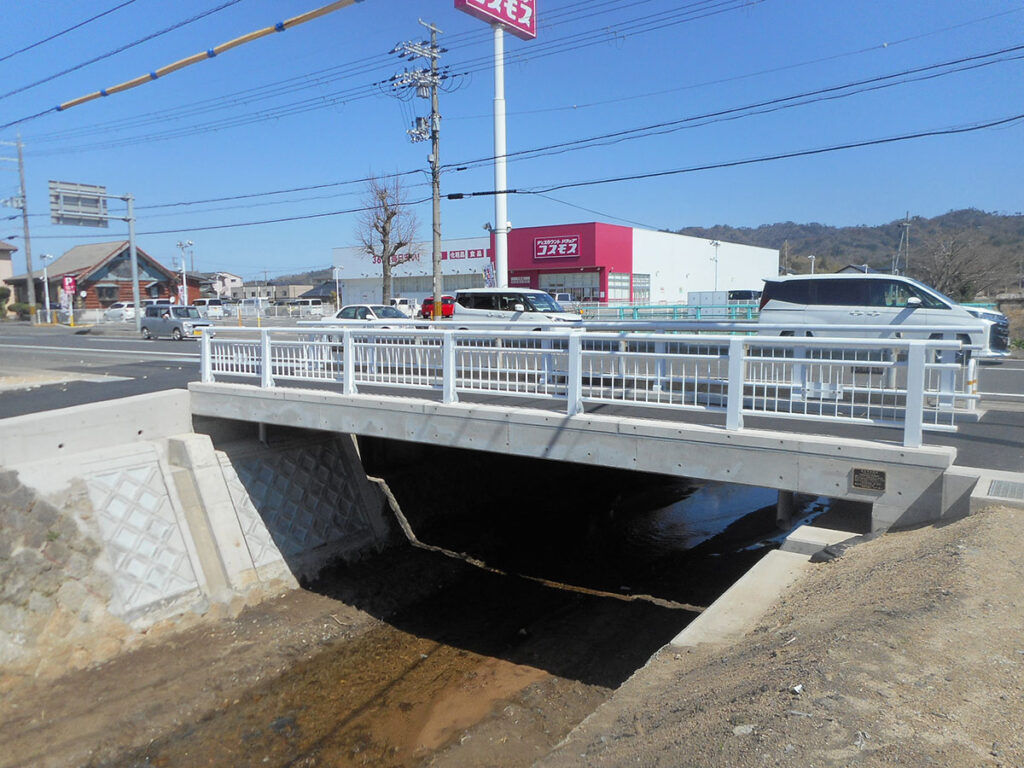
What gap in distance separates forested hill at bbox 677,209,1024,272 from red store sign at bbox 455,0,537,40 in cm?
6559

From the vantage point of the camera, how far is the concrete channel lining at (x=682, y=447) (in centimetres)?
598

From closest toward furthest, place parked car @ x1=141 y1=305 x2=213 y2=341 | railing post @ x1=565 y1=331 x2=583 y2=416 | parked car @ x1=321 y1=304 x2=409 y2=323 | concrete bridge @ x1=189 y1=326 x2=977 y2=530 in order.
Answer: concrete bridge @ x1=189 y1=326 x2=977 y2=530 → railing post @ x1=565 y1=331 x2=583 y2=416 → parked car @ x1=321 y1=304 x2=409 y2=323 → parked car @ x1=141 y1=305 x2=213 y2=341

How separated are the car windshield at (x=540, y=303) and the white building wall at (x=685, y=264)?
27562mm

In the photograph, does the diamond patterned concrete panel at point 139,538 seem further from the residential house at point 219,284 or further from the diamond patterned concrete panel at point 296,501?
the residential house at point 219,284

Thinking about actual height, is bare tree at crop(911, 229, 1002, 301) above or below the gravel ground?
above

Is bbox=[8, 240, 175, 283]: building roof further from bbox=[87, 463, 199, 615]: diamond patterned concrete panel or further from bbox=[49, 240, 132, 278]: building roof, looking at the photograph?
bbox=[87, 463, 199, 615]: diamond patterned concrete panel

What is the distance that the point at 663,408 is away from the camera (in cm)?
792

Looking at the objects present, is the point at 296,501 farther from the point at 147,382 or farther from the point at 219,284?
the point at 219,284

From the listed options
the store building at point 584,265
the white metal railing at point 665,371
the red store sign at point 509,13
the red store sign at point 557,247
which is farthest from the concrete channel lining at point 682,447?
the red store sign at point 557,247

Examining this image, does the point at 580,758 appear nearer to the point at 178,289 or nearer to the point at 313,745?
the point at 313,745

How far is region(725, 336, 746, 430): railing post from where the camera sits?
21.9ft

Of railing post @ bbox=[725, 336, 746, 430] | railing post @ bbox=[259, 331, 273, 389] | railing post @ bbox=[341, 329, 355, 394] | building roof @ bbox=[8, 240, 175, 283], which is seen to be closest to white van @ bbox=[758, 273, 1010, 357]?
railing post @ bbox=[725, 336, 746, 430]

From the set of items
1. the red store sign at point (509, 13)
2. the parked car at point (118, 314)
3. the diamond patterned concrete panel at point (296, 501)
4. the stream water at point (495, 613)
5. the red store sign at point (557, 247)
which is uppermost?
the red store sign at point (509, 13)

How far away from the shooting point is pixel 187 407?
11.4m
